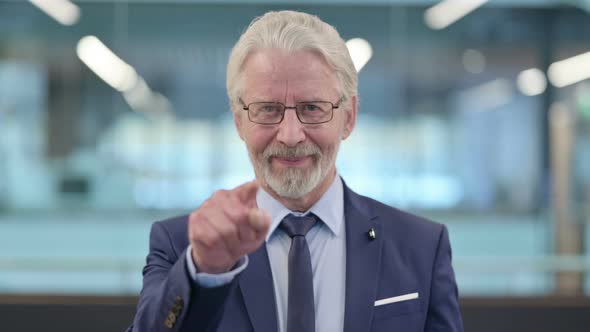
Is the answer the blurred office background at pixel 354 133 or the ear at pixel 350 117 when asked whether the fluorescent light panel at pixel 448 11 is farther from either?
the ear at pixel 350 117

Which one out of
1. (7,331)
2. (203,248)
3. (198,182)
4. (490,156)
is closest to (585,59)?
(490,156)

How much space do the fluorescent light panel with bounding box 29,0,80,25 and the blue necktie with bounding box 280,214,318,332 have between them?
13.0ft

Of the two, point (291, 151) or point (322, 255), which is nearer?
point (291, 151)

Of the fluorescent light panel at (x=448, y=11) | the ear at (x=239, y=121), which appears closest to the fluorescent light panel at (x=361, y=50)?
the fluorescent light panel at (x=448, y=11)

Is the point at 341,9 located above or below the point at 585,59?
above

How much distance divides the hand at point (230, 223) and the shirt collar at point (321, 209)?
0.43m

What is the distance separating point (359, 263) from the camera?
148 centimetres

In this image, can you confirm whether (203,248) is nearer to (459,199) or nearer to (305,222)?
(305,222)

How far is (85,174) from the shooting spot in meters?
5.02

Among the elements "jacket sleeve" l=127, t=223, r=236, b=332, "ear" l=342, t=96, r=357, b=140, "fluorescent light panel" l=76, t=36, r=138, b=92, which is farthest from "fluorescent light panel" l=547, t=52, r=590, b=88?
"jacket sleeve" l=127, t=223, r=236, b=332

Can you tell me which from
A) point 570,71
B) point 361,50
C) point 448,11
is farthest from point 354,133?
point 570,71

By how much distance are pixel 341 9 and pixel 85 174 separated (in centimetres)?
216

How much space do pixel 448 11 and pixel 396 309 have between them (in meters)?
3.87

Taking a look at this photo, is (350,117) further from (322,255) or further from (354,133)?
(354,133)
